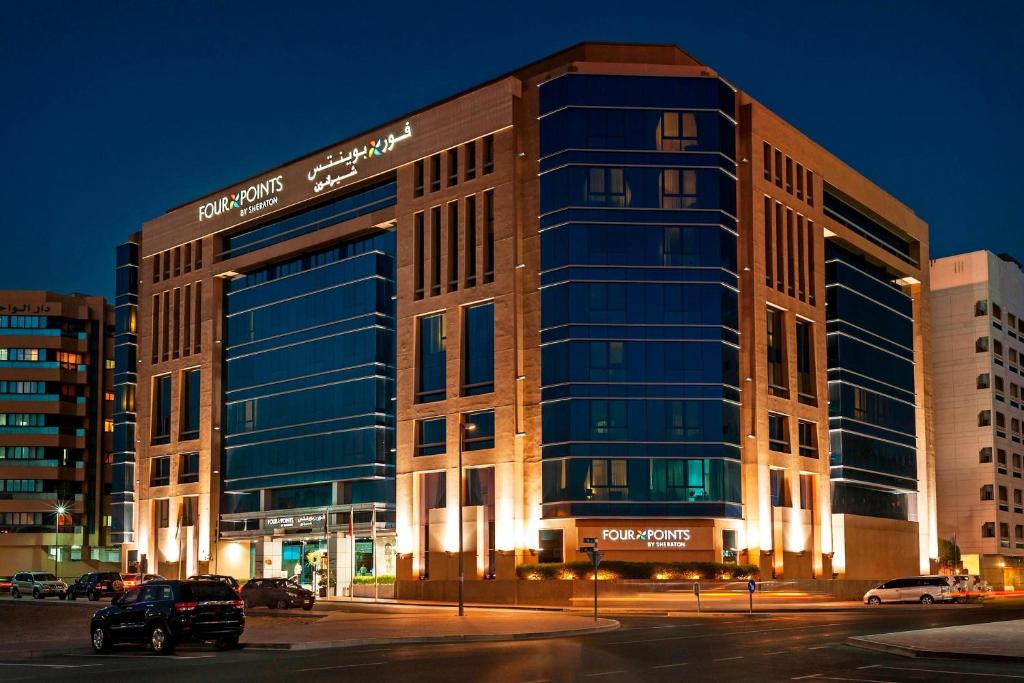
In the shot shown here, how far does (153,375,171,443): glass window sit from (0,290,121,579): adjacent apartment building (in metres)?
41.0

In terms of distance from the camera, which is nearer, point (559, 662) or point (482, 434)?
point (559, 662)

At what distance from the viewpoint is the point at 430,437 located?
8194 centimetres

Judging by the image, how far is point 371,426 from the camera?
85.6 metres

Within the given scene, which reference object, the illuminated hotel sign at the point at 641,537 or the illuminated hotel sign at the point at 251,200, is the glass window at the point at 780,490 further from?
the illuminated hotel sign at the point at 251,200

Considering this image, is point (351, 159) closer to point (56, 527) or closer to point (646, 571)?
point (646, 571)

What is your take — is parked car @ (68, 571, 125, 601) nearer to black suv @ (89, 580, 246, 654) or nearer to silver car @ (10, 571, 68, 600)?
silver car @ (10, 571, 68, 600)

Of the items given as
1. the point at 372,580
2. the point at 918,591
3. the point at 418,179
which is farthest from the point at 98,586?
the point at 918,591

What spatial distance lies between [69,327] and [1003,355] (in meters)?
103

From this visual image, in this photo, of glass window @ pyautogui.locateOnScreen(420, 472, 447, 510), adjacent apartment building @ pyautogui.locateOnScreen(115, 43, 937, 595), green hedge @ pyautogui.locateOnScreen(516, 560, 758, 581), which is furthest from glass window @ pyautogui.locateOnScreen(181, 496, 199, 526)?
green hedge @ pyautogui.locateOnScreen(516, 560, 758, 581)

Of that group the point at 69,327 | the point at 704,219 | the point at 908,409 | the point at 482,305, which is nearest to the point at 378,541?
the point at 482,305

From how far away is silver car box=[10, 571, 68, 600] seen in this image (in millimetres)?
83375

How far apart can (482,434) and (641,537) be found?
1205cm

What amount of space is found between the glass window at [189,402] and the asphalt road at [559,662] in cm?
6083

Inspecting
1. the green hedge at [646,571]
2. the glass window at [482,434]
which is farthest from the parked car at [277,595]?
the glass window at [482,434]
